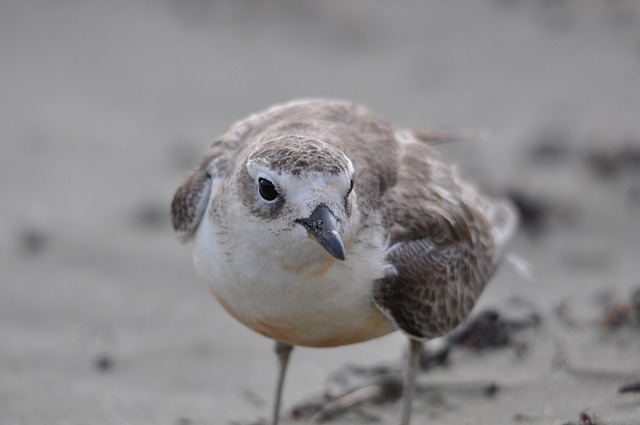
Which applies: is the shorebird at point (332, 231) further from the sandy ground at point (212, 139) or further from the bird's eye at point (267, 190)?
the sandy ground at point (212, 139)

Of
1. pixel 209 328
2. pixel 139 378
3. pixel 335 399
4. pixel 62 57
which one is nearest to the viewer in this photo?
pixel 335 399

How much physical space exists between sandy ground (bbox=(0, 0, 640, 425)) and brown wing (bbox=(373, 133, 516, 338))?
617mm

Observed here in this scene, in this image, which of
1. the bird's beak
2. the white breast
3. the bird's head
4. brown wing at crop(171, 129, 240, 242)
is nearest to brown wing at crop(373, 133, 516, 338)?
the white breast

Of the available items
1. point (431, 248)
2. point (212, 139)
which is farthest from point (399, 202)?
point (212, 139)

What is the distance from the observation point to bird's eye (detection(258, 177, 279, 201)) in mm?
3787

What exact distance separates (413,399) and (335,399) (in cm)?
41

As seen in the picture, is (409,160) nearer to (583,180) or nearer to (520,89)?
(583,180)

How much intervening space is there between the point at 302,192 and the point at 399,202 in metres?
0.81

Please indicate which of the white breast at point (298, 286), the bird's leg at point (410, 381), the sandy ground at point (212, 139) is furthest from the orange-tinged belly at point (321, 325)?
the sandy ground at point (212, 139)

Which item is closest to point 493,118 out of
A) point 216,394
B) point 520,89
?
point 520,89

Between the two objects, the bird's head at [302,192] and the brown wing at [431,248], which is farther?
the brown wing at [431,248]

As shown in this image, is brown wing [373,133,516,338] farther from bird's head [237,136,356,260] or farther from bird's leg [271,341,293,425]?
bird's leg [271,341,293,425]

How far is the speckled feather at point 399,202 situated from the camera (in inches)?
167

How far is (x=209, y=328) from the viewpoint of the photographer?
19.8 feet
